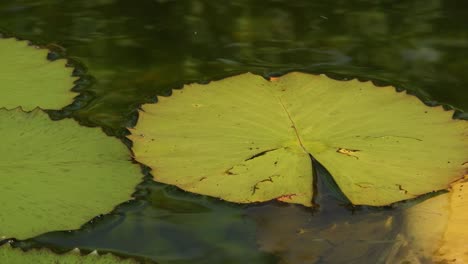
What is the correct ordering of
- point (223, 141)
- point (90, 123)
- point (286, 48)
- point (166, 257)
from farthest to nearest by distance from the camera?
point (286, 48)
point (90, 123)
point (223, 141)
point (166, 257)

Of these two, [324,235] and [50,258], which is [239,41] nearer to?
[324,235]

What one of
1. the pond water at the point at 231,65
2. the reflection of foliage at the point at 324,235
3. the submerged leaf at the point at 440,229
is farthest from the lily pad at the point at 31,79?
the submerged leaf at the point at 440,229

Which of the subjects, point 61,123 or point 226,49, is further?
point 226,49

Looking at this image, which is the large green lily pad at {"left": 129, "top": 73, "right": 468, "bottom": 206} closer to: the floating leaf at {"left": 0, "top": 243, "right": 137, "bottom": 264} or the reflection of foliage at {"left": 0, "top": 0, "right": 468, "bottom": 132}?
the reflection of foliage at {"left": 0, "top": 0, "right": 468, "bottom": 132}

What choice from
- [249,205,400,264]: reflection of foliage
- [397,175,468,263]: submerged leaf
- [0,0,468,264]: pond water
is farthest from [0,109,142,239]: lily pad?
[397,175,468,263]: submerged leaf

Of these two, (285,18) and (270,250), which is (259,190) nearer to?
(270,250)

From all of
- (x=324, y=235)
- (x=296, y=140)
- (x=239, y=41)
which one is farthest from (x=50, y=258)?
(x=239, y=41)

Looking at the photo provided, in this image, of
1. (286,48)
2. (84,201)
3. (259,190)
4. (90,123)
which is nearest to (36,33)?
(90,123)

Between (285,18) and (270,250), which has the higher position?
(285,18)
